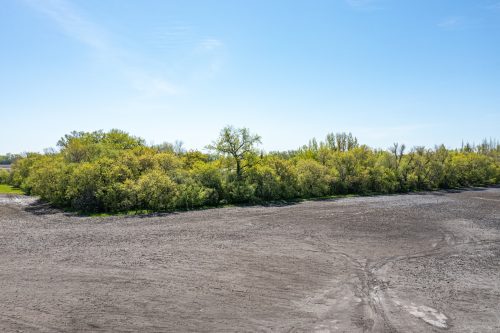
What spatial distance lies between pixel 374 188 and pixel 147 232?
52031 mm

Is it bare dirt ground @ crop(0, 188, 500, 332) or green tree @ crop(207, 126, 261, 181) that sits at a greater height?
green tree @ crop(207, 126, 261, 181)

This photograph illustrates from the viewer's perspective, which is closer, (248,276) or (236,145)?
(248,276)

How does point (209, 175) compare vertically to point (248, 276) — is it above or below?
above

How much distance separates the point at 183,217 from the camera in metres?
36.2

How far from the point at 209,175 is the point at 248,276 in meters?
31.1

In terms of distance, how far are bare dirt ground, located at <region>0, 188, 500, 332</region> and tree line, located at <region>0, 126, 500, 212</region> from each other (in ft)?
27.3

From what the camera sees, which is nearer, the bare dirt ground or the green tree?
the bare dirt ground

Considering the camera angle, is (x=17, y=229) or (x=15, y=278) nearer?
(x=15, y=278)

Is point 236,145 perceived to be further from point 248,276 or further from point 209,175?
point 248,276

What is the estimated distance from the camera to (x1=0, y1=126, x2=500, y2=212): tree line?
40.6m

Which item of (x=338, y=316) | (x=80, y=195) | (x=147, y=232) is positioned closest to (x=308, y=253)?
(x=338, y=316)

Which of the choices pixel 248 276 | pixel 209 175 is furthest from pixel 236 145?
pixel 248 276

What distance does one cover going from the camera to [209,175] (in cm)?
4797

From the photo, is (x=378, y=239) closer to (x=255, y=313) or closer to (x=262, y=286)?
(x=262, y=286)
